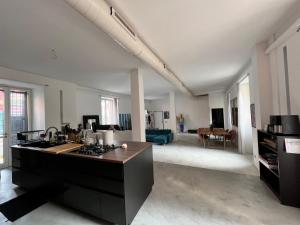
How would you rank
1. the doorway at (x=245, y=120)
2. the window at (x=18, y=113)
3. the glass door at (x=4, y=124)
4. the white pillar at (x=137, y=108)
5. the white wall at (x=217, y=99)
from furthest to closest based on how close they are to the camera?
1. the white wall at (x=217, y=99)
2. the doorway at (x=245, y=120)
3. the window at (x=18, y=113)
4. the glass door at (x=4, y=124)
5. the white pillar at (x=137, y=108)

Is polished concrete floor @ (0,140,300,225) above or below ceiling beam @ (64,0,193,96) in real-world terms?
below

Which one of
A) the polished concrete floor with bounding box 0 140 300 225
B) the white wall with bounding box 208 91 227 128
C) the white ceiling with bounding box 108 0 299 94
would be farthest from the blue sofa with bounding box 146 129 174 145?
the white ceiling with bounding box 108 0 299 94

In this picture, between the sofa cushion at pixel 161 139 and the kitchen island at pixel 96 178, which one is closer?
the kitchen island at pixel 96 178

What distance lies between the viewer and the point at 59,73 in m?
4.73

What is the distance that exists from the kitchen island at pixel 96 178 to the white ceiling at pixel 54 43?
1.93m

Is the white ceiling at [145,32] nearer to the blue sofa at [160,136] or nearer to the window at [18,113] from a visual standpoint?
the window at [18,113]

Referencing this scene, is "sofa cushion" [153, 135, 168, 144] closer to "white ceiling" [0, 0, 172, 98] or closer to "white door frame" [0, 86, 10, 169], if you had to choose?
"white ceiling" [0, 0, 172, 98]

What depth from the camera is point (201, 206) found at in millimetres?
2355

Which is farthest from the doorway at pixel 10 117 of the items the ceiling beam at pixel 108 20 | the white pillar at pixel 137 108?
the ceiling beam at pixel 108 20

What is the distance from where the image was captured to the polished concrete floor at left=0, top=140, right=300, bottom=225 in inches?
80.8

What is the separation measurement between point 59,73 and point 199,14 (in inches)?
172

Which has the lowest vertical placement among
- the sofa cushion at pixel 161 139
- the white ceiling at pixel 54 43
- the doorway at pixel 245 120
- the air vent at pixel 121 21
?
the sofa cushion at pixel 161 139

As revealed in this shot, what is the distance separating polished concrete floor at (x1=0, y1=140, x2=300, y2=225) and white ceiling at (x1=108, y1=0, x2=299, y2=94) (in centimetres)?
287

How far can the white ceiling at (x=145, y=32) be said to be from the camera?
201cm
